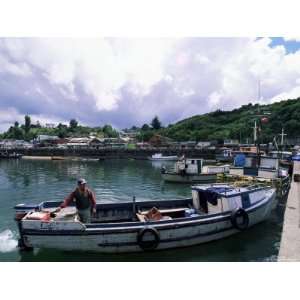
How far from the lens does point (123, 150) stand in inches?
3376

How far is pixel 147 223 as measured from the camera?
11.4 m

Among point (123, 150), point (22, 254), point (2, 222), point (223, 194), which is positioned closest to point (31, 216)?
point (22, 254)

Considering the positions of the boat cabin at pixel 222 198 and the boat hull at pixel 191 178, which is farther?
the boat hull at pixel 191 178

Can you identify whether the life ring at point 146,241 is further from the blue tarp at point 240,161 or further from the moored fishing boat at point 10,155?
the moored fishing boat at point 10,155

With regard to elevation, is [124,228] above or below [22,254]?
above

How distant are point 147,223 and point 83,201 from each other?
2742mm

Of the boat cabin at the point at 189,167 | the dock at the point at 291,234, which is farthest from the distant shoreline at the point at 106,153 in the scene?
the dock at the point at 291,234

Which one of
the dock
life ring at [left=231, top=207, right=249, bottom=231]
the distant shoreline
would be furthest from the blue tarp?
the distant shoreline

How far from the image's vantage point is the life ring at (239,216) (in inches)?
511

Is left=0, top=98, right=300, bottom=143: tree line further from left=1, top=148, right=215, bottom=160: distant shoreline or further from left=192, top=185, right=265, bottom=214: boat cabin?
left=192, top=185, right=265, bottom=214: boat cabin

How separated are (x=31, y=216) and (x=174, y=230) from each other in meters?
5.73

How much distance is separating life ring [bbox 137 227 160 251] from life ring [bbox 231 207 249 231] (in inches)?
155

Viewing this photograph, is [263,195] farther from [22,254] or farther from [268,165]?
[22,254]

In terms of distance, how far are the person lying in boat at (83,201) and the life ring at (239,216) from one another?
638 cm
